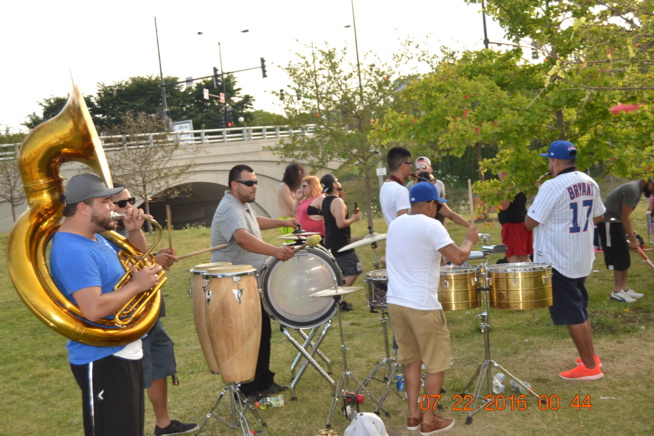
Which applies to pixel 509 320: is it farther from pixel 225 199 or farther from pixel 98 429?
pixel 98 429

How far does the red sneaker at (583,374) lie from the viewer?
20.4 feet

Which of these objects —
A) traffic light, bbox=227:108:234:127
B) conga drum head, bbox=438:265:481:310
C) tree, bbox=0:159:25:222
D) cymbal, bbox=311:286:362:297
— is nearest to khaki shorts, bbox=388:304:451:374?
conga drum head, bbox=438:265:481:310

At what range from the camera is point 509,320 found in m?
8.58

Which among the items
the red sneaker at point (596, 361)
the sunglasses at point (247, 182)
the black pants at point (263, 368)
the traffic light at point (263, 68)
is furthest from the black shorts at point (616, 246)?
the traffic light at point (263, 68)

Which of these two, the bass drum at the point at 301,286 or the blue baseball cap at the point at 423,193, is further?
the bass drum at the point at 301,286

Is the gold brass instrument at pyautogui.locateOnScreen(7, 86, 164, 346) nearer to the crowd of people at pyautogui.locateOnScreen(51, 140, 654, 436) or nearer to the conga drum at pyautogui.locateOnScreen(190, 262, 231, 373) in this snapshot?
the crowd of people at pyautogui.locateOnScreen(51, 140, 654, 436)

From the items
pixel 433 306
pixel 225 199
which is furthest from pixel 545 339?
pixel 225 199

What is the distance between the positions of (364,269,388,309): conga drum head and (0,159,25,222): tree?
2074 cm

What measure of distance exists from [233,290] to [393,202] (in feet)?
7.23

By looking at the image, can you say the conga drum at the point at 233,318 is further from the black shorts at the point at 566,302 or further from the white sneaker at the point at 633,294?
the white sneaker at the point at 633,294

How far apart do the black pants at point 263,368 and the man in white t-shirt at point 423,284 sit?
1540 millimetres

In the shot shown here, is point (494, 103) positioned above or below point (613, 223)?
above

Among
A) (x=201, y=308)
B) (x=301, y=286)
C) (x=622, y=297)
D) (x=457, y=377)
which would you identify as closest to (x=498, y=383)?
(x=457, y=377)

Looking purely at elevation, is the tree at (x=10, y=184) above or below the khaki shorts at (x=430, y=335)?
above
